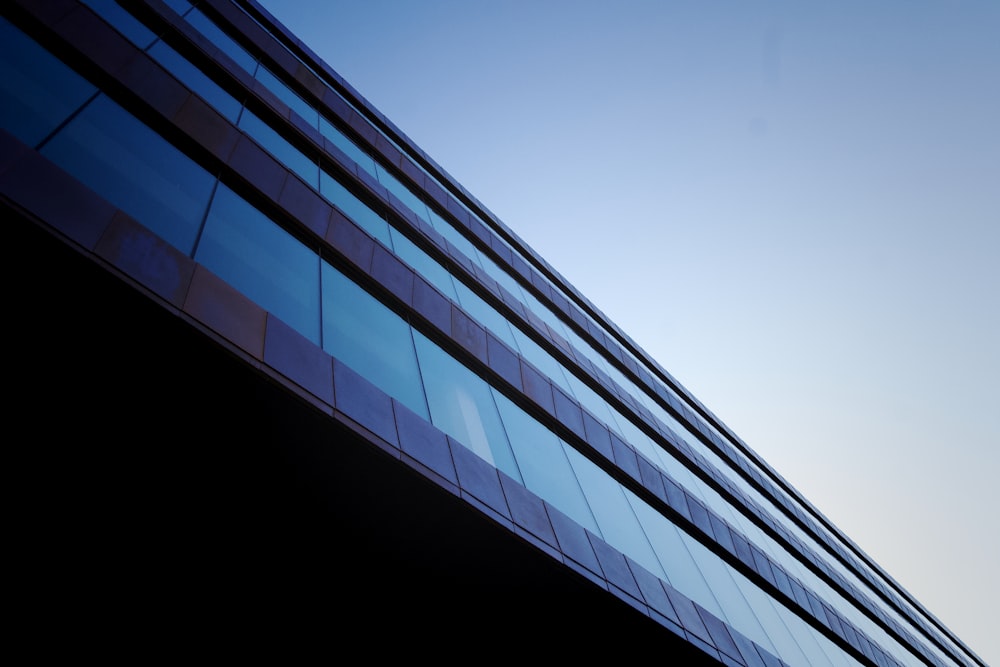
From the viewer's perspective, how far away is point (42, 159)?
219 inches

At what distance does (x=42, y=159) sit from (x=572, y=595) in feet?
23.0

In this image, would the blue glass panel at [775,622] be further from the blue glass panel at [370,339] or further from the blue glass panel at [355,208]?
the blue glass panel at [355,208]

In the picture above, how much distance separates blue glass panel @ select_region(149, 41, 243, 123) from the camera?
9.89m

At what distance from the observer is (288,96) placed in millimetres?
13688

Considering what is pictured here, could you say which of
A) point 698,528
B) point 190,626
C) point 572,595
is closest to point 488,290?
point 698,528

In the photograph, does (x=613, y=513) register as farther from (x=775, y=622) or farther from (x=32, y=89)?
(x=32, y=89)

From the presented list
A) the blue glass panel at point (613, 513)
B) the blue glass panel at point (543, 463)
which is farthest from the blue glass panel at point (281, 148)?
the blue glass panel at point (613, 513)

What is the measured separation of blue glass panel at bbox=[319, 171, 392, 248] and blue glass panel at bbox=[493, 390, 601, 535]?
3726 mm

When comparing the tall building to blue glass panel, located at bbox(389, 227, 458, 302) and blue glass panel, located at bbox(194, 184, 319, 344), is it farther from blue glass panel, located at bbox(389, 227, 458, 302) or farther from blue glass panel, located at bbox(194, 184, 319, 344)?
blue glass panel, located at bbox(389, 227, 458, 302)

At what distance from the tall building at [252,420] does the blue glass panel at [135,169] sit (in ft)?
0.12

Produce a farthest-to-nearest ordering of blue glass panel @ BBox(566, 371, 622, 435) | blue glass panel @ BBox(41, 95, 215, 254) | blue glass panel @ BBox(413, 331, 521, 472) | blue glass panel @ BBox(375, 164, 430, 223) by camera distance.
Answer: blue glass panel @ BBox(566, 371, 622, 435), blue glass panel @ BBox(375, 164, 430, 223), blue glass panel @ BBox(413, 331, 521, 472), blue glass panel @ BBox(41, 95, 215, 254)

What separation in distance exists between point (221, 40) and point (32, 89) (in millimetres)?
6750

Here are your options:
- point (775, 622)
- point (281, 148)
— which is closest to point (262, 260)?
point (281, 148)

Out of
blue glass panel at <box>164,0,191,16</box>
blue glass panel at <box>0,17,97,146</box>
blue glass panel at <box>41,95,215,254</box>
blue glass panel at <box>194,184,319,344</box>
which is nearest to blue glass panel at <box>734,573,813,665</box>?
blue glass panel at <box>194,184,319,344</box>
